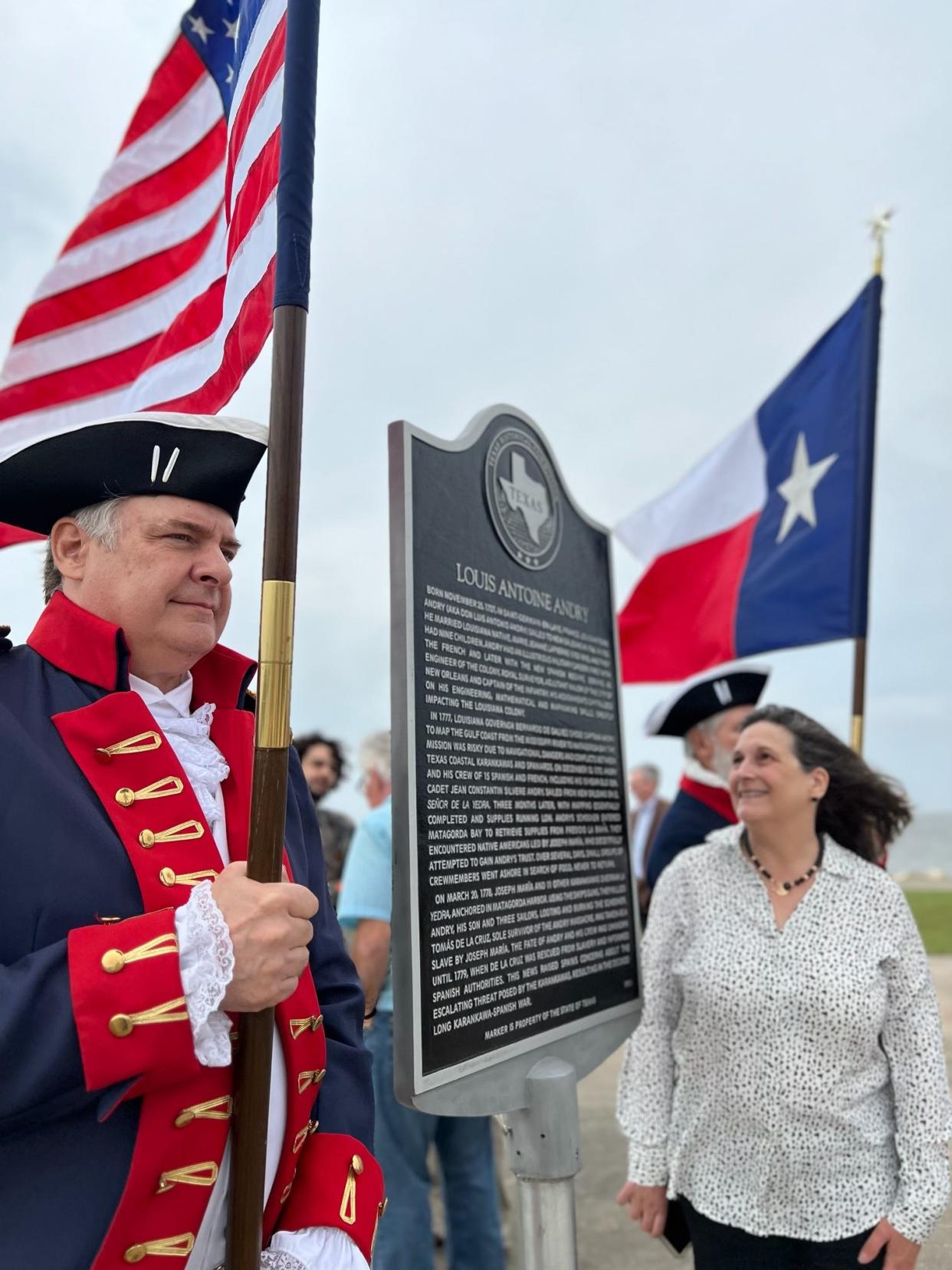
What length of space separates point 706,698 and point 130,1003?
10.3ft

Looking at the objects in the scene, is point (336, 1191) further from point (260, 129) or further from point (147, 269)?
point (147, 269)

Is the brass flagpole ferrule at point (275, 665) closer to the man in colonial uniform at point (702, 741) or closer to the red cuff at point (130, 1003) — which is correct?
the red cuff at point (130, 1003)

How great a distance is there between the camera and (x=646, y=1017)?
284 centimetres

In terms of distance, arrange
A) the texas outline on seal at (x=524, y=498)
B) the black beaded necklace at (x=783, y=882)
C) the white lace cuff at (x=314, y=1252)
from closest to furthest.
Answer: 1. the white lace cuff at (x=314, y=1252)
2. the texas outline on seal at (x=524, y=498)
3. the black beaded necklace at (x=783, y=882)

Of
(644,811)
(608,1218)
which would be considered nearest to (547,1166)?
(608,1218)

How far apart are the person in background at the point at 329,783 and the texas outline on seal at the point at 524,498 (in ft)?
9.83

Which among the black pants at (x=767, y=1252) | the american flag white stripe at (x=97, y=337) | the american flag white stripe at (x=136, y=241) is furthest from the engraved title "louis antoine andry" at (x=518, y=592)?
the black pants at (x=767, y=1252)

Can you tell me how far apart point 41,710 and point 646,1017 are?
76.2 inches

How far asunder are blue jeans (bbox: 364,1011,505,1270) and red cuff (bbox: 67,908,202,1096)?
2512 mm

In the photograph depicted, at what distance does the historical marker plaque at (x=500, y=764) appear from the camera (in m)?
1.98

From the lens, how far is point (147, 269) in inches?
103

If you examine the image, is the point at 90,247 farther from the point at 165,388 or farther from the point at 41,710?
the point at 41,710

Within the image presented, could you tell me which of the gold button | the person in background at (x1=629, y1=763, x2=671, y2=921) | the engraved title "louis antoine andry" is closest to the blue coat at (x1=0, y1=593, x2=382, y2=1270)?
the gold button

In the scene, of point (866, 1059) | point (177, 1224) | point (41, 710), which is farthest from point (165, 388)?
point (866, 1059)
